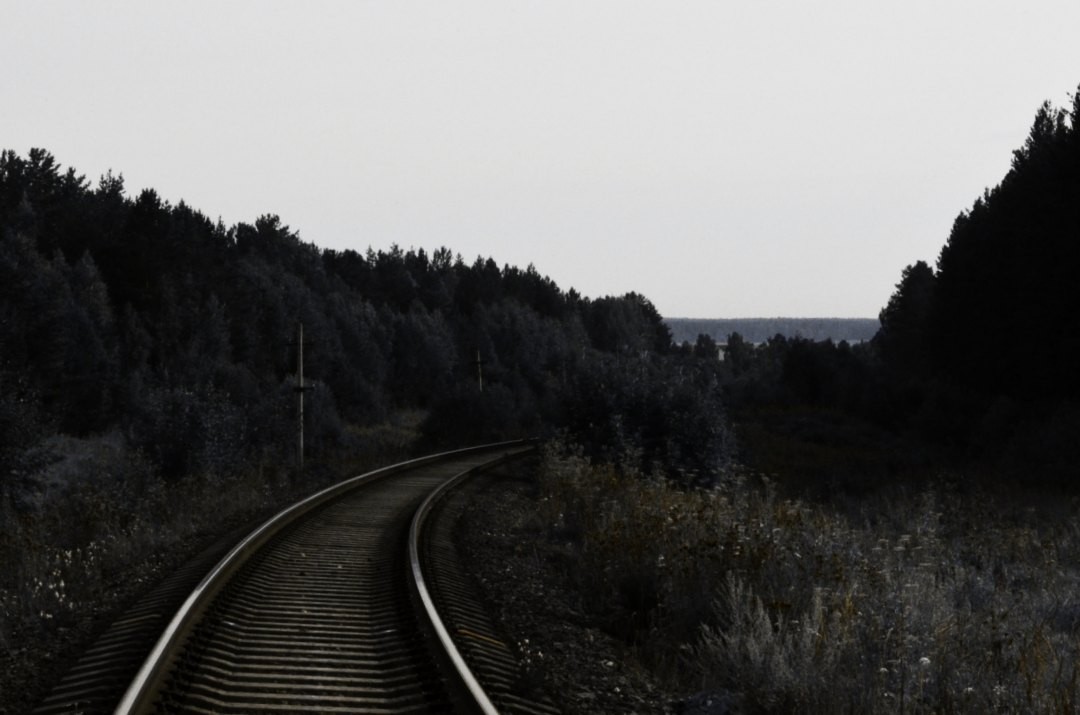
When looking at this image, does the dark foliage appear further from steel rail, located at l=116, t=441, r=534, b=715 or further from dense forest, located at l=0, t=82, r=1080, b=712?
steel rail, located at l=116, t=441, r=534, b=715

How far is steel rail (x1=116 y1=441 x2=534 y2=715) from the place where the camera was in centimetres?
622

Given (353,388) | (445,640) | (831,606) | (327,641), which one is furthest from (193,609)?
(353,388)

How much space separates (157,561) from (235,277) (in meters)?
58.6

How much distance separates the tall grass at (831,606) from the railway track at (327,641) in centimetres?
158

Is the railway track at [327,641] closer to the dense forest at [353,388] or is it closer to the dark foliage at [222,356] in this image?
the dense forest at [353,388]

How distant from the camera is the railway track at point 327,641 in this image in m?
6.38

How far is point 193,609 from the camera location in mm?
8578

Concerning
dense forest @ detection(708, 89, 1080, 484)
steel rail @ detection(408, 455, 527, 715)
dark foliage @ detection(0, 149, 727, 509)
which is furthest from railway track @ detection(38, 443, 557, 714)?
dense forest @ detection(708, 89, 1080, 484)

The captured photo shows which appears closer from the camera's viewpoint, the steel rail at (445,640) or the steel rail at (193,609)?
the steel rail at (445,640)

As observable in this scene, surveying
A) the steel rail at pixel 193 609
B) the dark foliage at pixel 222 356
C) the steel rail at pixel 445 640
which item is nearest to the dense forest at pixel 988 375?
the dark foliage at pixel 222 356

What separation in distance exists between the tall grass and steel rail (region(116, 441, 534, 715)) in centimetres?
376

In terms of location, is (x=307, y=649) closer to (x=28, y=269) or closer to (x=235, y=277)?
(x=28, y=269)

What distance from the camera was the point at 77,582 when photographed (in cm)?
1094

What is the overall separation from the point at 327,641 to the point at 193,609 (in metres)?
1.45
